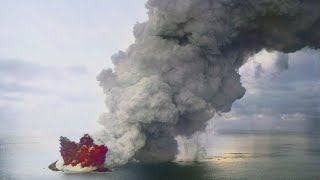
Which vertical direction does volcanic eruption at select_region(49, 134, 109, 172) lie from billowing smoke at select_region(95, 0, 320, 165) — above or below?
below

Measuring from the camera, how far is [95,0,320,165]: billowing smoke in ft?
283

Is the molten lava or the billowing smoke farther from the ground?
the billowing smoke

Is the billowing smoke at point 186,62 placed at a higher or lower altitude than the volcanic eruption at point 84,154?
higher

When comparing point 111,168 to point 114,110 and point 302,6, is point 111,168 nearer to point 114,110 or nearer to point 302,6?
point 114,110

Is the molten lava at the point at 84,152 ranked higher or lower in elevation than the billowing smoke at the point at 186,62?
lower

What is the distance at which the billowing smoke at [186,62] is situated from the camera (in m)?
86.2

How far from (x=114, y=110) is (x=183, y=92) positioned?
597 inches

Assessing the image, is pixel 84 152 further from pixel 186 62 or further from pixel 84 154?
pixel 186 62

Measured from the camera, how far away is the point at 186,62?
88.9 m

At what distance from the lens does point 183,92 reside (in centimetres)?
8994

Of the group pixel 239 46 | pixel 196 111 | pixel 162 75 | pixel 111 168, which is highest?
pixel 239 46

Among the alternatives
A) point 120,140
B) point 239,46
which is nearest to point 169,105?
point 120,140

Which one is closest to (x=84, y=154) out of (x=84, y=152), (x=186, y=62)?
(x=84, y=152)

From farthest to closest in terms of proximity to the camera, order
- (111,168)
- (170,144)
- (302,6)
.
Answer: (170,144) < (111,168) < (302,6)
